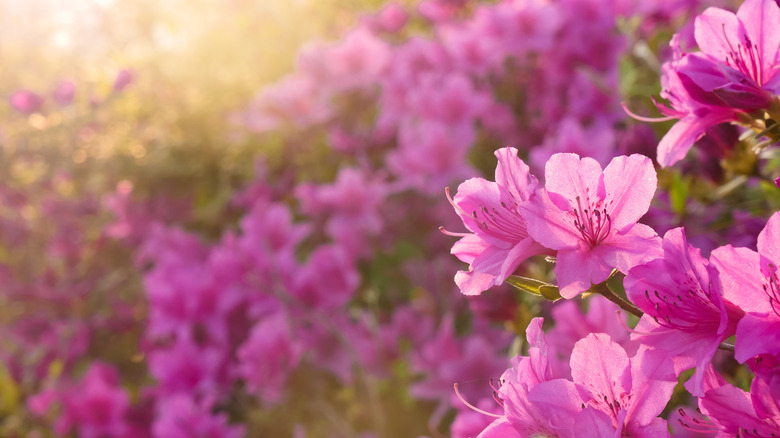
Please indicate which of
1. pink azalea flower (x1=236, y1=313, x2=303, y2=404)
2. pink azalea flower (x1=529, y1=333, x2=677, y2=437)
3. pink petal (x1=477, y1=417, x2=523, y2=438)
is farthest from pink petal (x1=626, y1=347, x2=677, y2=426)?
pink azalea flower (x1=236, y1=313, x2=303, y2=404)

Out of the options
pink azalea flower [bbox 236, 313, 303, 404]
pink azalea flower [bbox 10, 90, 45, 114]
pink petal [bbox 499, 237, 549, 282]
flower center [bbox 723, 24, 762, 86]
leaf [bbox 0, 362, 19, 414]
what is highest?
pink azalea flower [bbox 10, 90, 45, 114]

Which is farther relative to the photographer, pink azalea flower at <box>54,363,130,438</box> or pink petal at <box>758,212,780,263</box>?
pink azalea flower at <box>54,363,130,438</box>

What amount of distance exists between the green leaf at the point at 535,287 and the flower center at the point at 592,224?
2.2 inches

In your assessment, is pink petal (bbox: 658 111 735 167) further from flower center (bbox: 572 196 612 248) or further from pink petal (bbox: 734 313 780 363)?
pink petal (bbox: 734 313 780 363)

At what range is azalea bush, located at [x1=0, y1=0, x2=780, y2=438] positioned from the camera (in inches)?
23.5

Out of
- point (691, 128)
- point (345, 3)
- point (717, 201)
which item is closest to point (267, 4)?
point (345, 3)

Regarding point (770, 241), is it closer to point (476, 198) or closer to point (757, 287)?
point (757, 287)

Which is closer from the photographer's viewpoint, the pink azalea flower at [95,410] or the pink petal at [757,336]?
the pink petal at [757,336]

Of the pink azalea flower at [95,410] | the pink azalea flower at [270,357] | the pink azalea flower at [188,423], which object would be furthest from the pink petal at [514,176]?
the pink azalea flower at [95,410]

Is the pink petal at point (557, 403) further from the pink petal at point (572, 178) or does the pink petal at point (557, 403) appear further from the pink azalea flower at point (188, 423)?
the pink azalea flower at point (188, 423)

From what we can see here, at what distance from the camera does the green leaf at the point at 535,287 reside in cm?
64

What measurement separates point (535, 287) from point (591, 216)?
86 mm

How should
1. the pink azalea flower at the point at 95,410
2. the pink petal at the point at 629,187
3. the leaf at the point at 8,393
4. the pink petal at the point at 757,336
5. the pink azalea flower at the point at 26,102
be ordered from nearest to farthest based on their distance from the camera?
the pink petal at the point at 757,336 < the pink petal at the point at 629,187 < the pink azalea flower at the point at 95,410 < the leaf at the point at 8,393 < the pink azalea flower at the point at 26,102

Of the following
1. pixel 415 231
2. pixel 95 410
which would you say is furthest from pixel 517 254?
pixel 95 410
